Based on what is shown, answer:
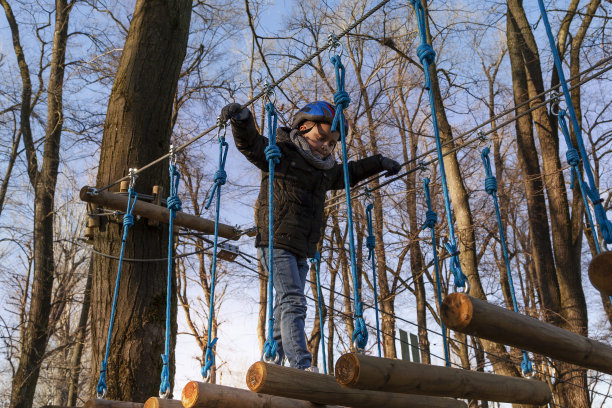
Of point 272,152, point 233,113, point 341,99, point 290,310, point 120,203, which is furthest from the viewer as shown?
point 120,203

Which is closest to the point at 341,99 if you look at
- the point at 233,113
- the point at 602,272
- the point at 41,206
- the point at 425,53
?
the point at 425,53

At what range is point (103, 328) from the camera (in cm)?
393

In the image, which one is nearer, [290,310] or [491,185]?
[290,310]

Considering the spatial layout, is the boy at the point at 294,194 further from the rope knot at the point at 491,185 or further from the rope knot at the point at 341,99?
the rope knot at the point at 341,99

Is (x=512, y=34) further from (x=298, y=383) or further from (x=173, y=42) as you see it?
(x=298, y=383)

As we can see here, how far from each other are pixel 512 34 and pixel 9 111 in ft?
29.7

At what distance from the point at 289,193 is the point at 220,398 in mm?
1429

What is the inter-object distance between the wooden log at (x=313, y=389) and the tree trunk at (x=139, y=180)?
78.1 inches

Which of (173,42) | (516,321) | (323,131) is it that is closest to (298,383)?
(516,321)

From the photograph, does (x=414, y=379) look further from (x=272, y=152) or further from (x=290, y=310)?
(x=272, y=152)

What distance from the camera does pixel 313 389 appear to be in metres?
2.17

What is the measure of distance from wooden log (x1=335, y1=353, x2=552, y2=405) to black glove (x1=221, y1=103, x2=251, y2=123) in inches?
66.6

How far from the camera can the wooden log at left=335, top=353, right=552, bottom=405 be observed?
183 cm

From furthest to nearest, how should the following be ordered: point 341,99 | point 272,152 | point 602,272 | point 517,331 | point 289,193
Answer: point 289,193
point 272,152
point 341,99
point 602,272
point 517,331
